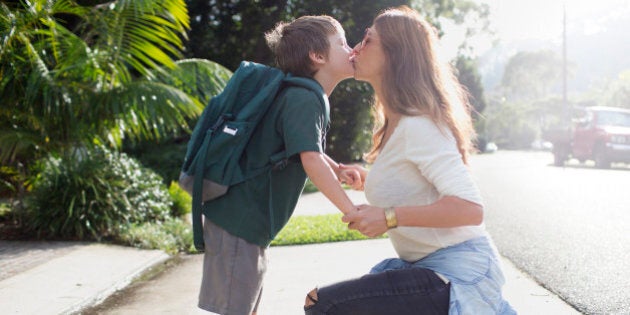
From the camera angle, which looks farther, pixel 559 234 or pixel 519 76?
pixel 519 76

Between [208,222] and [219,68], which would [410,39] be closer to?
[208,222]

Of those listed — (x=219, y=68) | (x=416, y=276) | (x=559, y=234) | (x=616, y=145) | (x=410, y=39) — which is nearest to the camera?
(x=416, y=276)

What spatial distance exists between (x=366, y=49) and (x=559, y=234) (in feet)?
19.4

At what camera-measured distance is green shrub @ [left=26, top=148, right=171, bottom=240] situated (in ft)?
24.3

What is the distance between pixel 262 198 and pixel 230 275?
1.06 feet

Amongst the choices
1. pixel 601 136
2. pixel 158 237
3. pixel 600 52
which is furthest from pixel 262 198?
pixel 600 52

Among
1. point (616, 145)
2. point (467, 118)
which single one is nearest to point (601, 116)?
point (616, 145)

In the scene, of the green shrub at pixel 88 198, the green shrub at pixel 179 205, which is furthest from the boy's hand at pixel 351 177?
the green shrub at pixel 179 205

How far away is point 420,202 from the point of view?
2.26 m

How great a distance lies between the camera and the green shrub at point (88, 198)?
7395 mm

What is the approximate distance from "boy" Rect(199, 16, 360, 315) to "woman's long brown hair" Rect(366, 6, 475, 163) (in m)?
0.31

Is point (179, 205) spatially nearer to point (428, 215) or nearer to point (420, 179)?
point (420, 179)

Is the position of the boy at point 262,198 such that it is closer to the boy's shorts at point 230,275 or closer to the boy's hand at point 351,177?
the boy's shorts at point 230,275

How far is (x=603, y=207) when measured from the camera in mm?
9961
